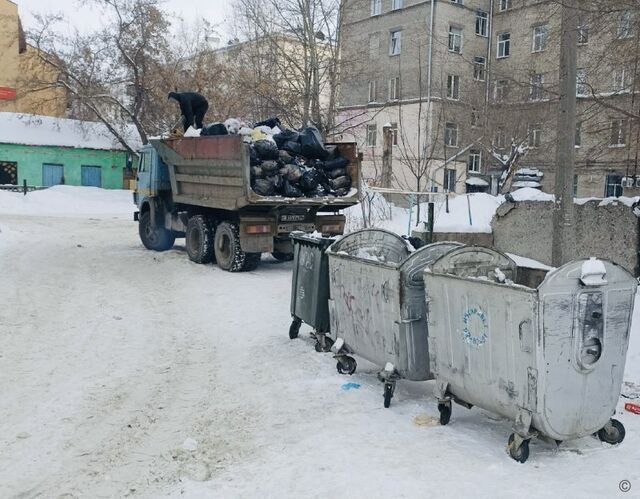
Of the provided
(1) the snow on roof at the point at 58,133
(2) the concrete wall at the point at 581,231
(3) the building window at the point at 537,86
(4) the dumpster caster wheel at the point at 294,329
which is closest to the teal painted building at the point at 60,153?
(1) the snow on roof at the point at 58,133

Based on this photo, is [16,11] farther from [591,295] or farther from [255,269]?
[591,295]

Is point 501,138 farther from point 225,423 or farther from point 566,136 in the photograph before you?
point 225,423

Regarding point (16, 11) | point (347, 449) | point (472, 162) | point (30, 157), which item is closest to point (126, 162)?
point (30, 157)

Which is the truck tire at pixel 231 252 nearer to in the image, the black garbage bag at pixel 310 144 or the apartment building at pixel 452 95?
the black garbage bag at pixel 310 144

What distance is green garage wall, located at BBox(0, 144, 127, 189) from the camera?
37219mm

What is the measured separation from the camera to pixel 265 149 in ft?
36.9

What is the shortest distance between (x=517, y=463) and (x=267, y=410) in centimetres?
202

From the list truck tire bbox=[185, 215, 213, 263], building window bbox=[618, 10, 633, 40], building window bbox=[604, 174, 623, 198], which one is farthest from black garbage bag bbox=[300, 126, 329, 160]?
building window bbox=[604, 174, 623, 198]

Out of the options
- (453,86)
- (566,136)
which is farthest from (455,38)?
(566,136)

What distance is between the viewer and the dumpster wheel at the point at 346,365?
19.8 ft

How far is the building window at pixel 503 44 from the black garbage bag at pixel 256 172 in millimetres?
33161

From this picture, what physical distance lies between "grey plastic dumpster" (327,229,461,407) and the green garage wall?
1411 inches

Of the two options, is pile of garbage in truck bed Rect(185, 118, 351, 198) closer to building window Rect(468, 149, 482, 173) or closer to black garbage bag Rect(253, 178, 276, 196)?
black garbage bag Rect(253, 178, 276, 196)

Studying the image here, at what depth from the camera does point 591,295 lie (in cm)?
408
